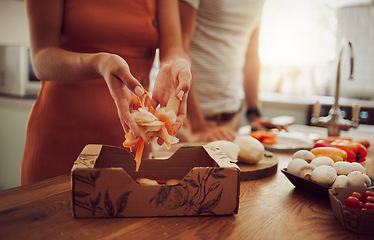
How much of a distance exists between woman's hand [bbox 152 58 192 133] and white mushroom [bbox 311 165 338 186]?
37 centimetres

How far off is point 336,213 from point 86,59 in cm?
73

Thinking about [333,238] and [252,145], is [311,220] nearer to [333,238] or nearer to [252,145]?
[333,238]

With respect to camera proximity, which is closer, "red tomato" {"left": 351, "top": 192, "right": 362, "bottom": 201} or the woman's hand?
"red tomato" {"left": 351, "top": 192, "right": 362, "bottom": 201}

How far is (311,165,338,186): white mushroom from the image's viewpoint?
87 cm

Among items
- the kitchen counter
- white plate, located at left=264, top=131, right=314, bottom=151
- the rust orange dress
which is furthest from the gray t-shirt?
the kitchen counter

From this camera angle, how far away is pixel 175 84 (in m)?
0.97

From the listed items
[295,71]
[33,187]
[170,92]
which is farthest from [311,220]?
[295,71]

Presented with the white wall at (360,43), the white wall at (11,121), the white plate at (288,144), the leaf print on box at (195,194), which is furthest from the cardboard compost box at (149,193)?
the white wall at (360,43)

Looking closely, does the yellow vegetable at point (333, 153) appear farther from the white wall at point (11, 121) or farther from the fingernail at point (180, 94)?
the white wall at point (11, 121)

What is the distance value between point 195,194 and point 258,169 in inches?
15.7

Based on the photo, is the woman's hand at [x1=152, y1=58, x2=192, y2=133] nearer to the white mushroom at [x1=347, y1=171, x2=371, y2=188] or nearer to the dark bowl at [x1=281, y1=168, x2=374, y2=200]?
the dark bowl at [x1=281, y1=168, x2=374, y2=200]

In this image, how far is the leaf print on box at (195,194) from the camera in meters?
0.74

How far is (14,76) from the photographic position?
2.82 m

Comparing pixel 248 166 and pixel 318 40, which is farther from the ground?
pixel 318 40
